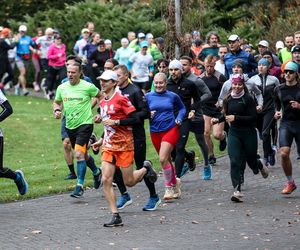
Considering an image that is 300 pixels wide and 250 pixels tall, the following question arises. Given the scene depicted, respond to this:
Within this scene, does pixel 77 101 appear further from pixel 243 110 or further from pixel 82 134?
pixel 243 110

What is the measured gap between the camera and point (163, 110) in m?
15.2

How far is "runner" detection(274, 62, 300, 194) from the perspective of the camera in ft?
50.5

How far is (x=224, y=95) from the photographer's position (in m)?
16.5

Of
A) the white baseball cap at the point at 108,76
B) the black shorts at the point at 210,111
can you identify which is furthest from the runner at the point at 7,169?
the black shorts at the point at 210,111

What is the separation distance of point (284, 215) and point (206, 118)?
5.22 meters

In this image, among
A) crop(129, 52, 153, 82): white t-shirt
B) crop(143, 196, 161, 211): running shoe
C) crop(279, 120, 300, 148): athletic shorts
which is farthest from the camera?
crop(129, 52, 153, 82): white t-shirt

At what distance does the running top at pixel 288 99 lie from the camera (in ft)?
50.5

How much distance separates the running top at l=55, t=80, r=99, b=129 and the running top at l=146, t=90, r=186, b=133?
3.69 feet

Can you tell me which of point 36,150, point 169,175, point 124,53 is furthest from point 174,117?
point 124,53

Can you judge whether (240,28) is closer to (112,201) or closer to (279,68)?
(279,68)

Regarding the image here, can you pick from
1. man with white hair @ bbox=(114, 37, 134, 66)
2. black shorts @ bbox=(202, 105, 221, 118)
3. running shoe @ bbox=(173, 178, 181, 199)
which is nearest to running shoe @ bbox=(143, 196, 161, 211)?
running shoe @ bbox=(173, 178, 181, 199)

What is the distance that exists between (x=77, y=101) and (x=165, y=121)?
5.11 feet

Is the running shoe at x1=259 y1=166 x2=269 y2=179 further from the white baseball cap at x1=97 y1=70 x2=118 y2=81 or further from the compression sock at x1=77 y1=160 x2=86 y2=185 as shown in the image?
the white baseball cap at x1=97 y1=70 x2=118 y2=81

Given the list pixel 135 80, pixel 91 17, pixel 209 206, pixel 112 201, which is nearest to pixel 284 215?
pixel 209 206
